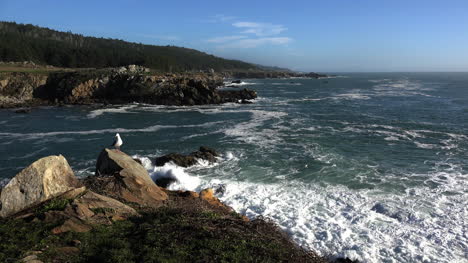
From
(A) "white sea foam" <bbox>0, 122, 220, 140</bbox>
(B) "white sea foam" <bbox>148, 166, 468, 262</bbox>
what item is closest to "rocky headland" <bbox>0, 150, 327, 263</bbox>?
(B) "white sea foam" <bbox>148, 166, 468, 262</bbox>

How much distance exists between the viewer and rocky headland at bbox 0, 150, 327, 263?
6.93 m

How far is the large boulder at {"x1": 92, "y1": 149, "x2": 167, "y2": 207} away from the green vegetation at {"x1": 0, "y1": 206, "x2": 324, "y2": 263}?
2857 millimetres

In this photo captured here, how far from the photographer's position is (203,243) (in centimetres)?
756

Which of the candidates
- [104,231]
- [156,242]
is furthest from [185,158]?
[156,242]

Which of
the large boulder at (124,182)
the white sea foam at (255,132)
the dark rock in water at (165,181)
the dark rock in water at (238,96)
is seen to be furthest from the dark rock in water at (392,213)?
the dark rock in water at (238,96)

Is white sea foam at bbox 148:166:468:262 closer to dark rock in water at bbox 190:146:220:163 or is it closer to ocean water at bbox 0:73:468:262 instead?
ocean water at bbox 0:73:468:262

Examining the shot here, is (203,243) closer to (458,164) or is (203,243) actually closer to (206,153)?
(206,153)

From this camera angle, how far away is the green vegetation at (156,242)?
6.84 meters

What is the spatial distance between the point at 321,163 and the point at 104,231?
52.2 feet

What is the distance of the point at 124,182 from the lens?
12.1 metres

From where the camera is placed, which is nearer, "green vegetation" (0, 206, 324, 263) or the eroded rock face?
"green vegetation" (0, 206, 324, 263)

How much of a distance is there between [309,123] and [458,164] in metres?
17.4

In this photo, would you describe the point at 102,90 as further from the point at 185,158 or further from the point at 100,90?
the point at 185,158

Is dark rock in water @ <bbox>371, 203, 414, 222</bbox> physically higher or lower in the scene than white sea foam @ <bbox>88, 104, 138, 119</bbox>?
lower
